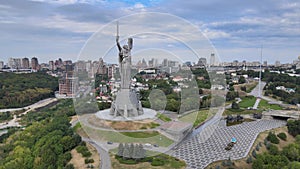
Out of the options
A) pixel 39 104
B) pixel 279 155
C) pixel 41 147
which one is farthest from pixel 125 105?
pixel 39 104

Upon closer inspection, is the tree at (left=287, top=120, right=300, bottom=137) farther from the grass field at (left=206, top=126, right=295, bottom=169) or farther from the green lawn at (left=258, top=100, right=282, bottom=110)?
the green lawn at (left=258, top=100, right=282, bottom=110)

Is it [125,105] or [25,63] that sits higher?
[25,63]

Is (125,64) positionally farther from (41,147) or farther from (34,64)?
(34,64)

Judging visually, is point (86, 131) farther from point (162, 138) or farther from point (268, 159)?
point (268, 159)

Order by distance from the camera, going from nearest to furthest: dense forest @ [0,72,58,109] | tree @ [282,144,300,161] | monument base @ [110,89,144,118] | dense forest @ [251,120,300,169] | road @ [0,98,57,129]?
dense forest @ [251,120,300,169] < tree @ [282,144,300,161] < monument base @ [110,89,144,118] < road @ [0,98,57,129] < dense forest @ [0,72,58,109]

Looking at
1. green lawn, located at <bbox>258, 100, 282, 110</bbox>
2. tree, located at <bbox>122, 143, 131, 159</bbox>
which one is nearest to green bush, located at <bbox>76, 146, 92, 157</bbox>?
tree, located at <bbox>122, 143, 131, 159</bbox>

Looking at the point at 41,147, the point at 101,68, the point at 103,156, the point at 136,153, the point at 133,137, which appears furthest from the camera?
the point at 101,68
